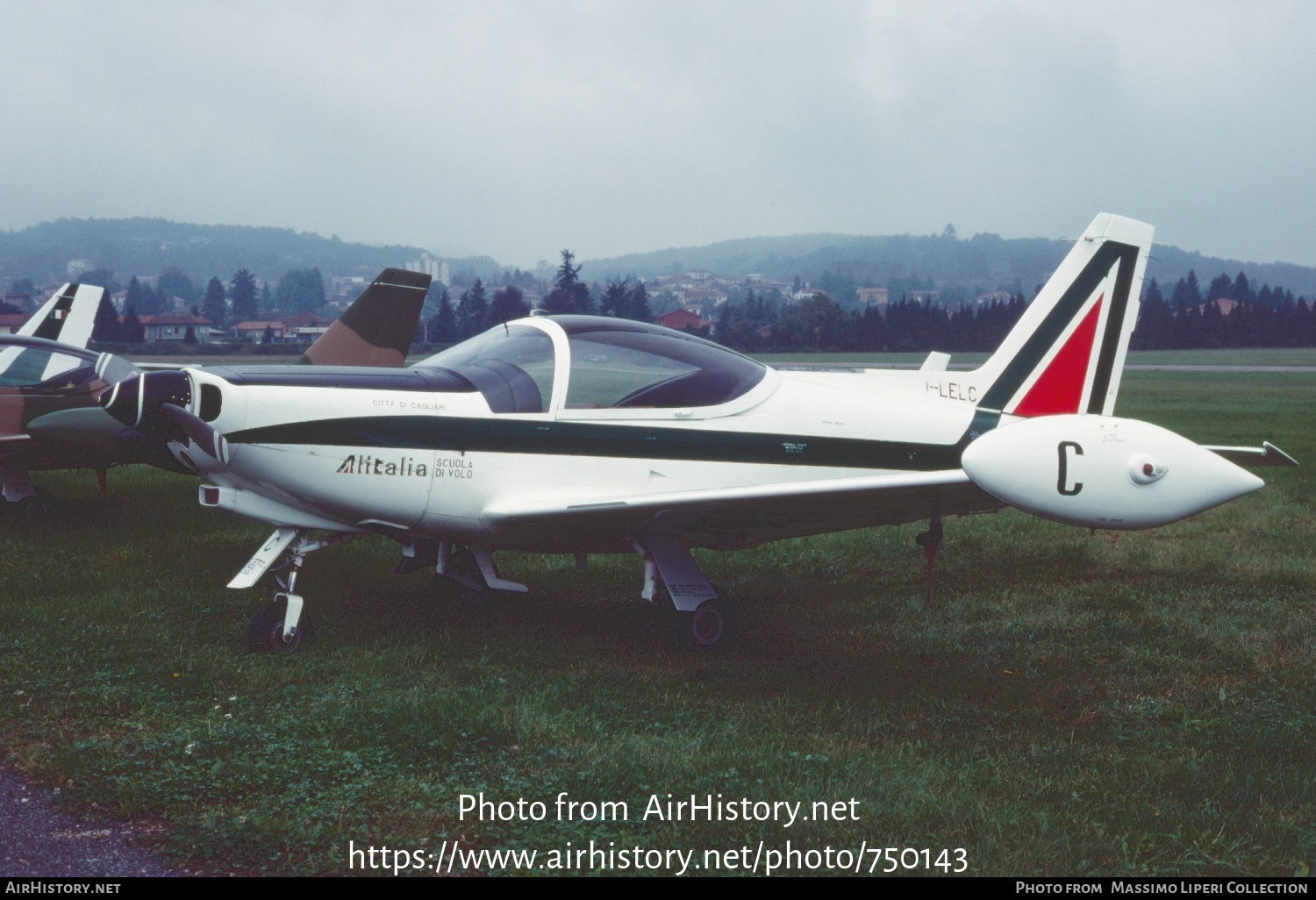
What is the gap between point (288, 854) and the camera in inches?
150

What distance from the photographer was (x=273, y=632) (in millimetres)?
6461

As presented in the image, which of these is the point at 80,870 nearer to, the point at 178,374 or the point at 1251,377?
the point at 178,374

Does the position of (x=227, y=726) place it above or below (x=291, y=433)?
below

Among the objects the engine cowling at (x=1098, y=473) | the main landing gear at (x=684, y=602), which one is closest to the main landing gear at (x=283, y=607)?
the main landing gear at (x=684, y=602)

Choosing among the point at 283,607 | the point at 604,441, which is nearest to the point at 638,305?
the point at 604,441

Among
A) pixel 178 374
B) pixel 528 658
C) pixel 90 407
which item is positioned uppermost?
pixel 178 374

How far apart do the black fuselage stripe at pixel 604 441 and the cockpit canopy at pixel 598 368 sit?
16 centimetres

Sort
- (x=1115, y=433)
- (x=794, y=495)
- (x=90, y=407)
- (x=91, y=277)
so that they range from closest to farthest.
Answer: (x=1115, y=433) → (x=794, y=495) → (x=90, y=407) → (x=91, y=277)

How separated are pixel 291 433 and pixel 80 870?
2.88 meters

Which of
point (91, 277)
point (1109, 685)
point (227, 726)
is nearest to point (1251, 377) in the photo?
point (1109, 685)

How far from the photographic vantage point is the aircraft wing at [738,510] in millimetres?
5891

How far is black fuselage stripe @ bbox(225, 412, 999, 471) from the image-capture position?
6.21m

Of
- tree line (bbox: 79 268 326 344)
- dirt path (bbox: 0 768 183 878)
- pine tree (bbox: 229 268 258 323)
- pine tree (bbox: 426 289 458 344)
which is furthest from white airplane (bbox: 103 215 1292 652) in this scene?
pine tree (bbox: 229 268 258 323)

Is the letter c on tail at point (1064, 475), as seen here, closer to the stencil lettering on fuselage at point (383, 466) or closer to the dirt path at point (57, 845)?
the stencil lettering on fuselage at point (383, 466)
